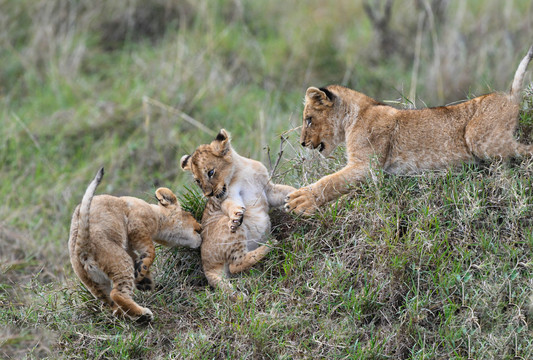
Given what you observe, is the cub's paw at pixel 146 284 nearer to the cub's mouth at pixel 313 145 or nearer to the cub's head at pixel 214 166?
the cub's head at pixel 214 166

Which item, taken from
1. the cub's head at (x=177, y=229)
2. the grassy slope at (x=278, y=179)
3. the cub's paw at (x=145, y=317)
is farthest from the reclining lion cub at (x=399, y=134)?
the cub's paw at (x=145, y=317)

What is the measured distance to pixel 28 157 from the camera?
35.0 feet

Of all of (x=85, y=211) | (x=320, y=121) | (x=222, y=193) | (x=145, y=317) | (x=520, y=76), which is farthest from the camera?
(x=320, y=121)

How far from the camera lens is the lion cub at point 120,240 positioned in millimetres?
5945

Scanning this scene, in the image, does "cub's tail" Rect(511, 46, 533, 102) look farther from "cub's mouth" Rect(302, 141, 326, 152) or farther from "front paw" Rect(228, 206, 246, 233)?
"front paw" Rect(228, 206, 246, 233)

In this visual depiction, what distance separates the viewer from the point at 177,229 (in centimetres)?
664

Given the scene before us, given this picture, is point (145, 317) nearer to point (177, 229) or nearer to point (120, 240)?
point (120, 240)

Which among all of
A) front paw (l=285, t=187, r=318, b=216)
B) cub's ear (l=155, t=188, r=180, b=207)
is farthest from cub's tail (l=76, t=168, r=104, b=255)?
front paw (l=285, t=187, r=318, b=216)

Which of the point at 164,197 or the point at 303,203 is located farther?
the point at 164,197

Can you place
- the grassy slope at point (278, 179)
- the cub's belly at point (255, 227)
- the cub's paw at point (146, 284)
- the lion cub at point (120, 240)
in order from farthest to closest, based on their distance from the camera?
the cub's belly at point (255, 227)
the cub's paw at point (146, 284)
the lion cub at point (120, 240)
the grassy slope at point (278, 179)

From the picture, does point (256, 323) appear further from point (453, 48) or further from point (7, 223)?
point (453, 48)

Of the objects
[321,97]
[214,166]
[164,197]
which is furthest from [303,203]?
[164,197]

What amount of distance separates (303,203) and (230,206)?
66cm

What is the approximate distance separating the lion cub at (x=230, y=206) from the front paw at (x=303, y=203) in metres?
0.35
